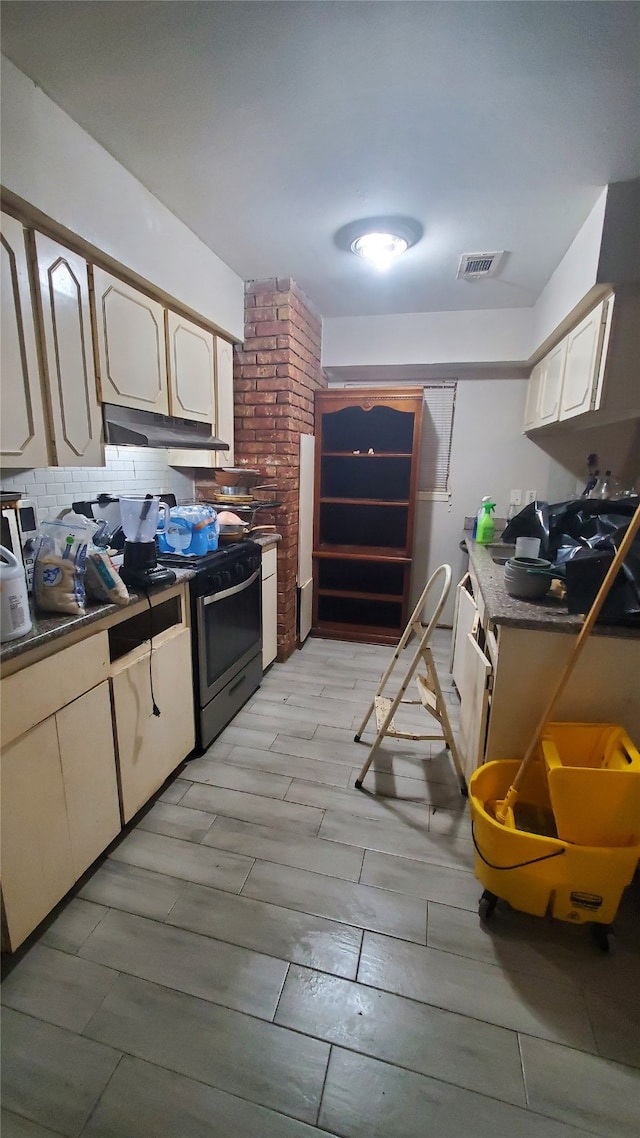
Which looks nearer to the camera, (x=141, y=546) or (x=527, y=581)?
(x=527, y=581)

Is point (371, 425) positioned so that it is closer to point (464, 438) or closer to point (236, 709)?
point (464, 438)

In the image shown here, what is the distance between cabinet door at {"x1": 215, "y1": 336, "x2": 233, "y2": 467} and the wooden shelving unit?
78 cm

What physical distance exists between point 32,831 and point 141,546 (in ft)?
3.14

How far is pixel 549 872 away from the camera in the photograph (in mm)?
1281

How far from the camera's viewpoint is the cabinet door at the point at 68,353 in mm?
1520

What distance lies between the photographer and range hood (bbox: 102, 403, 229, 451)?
1.86m

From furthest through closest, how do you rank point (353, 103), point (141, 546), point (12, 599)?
point (141, 546)
point (353, 103)
point (12, 599)

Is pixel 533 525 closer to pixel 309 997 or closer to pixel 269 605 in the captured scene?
pixel 269 605

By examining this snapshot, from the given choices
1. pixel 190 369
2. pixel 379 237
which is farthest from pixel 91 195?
pixel 379 237

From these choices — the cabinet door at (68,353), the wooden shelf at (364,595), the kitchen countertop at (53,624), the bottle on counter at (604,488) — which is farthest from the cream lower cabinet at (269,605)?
the bottle on counter at (604,488)

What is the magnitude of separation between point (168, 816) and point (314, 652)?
1748 mm

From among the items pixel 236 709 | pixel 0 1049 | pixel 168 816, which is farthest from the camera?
pixel 236 709

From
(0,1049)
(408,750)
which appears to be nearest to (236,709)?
(408,750)

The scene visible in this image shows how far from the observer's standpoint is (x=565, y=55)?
1223 millimetres
